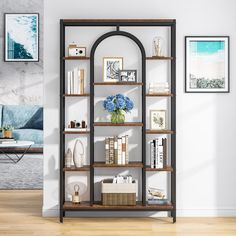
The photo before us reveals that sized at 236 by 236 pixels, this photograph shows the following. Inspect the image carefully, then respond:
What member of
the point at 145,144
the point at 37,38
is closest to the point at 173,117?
the point at 145,144

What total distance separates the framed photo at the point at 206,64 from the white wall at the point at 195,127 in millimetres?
64

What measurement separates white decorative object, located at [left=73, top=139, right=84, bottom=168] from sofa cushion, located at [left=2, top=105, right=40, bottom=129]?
5.17m

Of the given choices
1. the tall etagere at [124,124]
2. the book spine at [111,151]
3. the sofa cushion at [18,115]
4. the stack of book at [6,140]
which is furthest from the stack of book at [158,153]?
the sofa cushion at [18,115]

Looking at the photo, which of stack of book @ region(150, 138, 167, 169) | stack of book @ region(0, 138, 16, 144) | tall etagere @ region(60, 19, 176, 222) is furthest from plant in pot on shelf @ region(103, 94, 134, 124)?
stack of book @ region(0, 138, 16, 144)

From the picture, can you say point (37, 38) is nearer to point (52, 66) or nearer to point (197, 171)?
point (52, 66)

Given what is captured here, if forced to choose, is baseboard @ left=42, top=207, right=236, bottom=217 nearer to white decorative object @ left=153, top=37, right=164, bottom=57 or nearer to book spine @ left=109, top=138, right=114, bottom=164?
book spine @ left=109, top=138, right=114, bottom=164

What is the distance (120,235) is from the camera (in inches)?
180

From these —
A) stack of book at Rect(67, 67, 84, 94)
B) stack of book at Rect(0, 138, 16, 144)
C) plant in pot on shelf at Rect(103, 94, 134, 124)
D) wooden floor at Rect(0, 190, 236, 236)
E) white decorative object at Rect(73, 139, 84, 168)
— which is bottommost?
wooden floor at Rect(0, 190, 236, 236)

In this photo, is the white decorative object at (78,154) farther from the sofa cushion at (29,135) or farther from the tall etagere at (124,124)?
the sofa cushion at (29,135)

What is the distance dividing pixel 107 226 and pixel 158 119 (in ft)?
3.80

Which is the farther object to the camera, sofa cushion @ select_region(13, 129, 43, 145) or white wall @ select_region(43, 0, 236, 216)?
sofa cushion @ select_region(13, 129, 43, 145)

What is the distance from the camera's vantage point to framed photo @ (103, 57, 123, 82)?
16.8 ft

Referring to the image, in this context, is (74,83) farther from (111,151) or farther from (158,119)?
(158,119)
